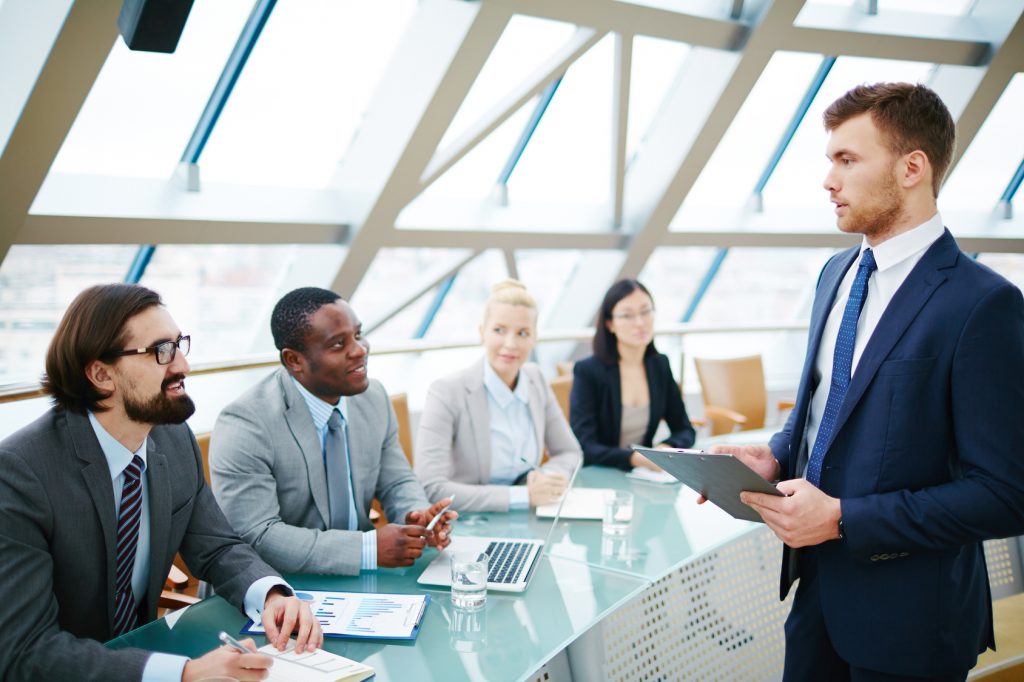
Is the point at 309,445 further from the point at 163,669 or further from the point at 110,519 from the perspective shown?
A: the point at 163,669

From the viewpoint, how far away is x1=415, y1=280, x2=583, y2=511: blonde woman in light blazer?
3.06m

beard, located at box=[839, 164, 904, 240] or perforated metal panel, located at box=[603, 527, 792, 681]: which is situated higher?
beard, located at box=[839, 164, 904, 240]

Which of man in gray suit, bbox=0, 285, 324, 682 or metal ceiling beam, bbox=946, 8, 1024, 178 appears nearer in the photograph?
man in gray suit, bbox=0, 285, 324, 682

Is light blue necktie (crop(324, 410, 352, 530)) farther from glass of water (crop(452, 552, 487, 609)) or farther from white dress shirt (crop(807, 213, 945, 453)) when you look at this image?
white dress shirt (crop(807, 213, 945, 453))

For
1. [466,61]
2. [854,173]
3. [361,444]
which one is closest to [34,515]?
[361,444]

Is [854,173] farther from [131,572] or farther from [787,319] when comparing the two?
[787,319]

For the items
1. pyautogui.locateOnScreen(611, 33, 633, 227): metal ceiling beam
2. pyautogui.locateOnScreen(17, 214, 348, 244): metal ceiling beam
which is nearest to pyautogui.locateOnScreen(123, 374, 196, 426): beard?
pyautogui.locateOnScreen(17, 214, 348, 244): metal ceiling beam

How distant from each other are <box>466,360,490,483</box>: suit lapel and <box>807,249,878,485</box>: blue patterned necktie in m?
1.49

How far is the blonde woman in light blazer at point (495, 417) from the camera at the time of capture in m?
3.06

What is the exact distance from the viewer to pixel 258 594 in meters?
1.87

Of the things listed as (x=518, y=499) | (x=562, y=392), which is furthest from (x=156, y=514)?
(x=562, y=392)

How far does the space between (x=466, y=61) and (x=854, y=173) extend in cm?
404

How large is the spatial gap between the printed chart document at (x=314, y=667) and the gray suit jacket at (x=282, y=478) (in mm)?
448

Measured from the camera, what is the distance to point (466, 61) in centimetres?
536
